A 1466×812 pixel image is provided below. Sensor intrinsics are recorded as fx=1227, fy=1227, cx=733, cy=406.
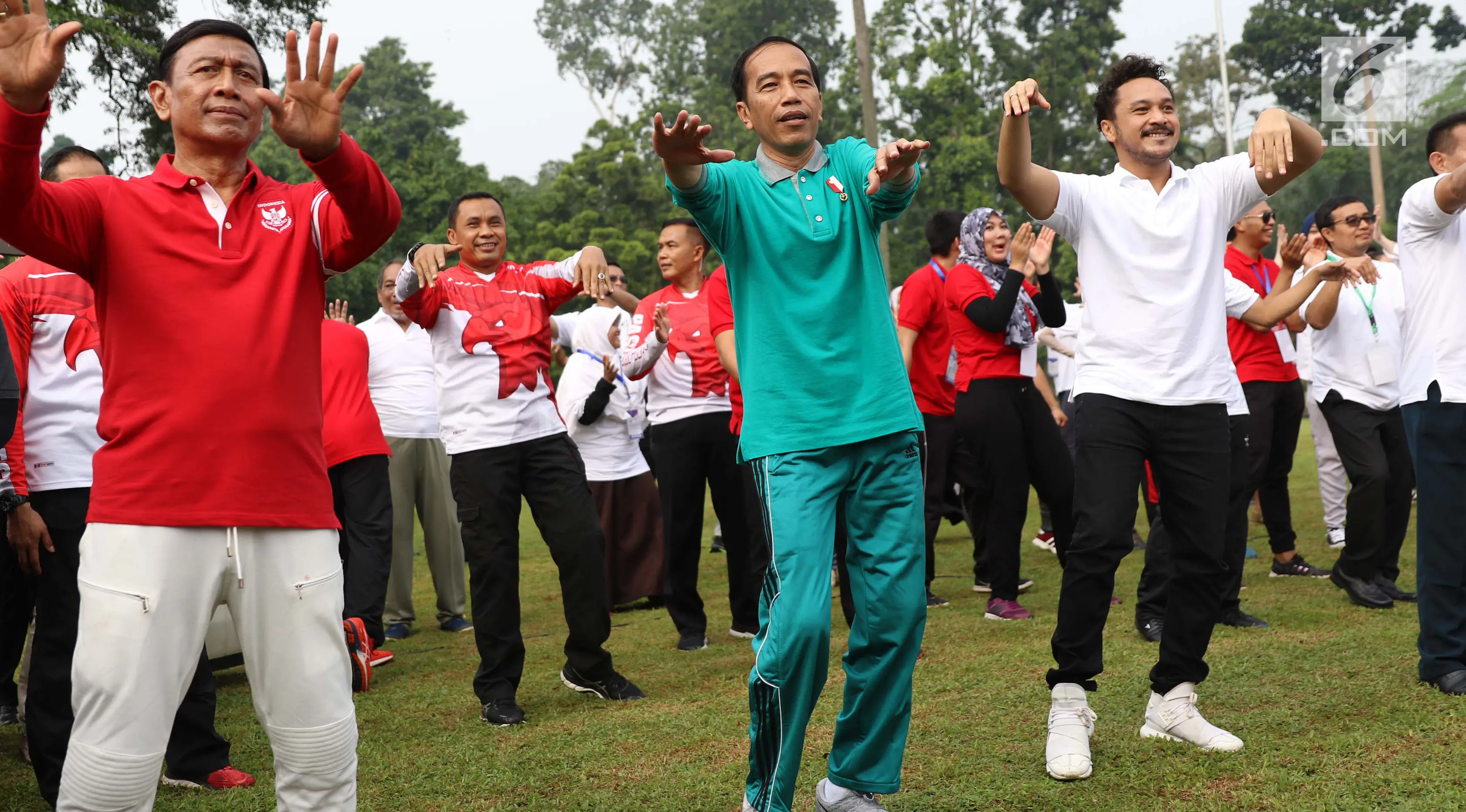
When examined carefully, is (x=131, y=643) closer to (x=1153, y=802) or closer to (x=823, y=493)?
(x=823, y=493)

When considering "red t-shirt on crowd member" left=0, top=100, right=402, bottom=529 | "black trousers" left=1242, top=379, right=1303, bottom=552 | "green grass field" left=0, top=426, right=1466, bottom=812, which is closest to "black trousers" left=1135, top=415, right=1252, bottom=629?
"green grass field" left=0, top=426, right=1466, bottom=812

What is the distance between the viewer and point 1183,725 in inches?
168

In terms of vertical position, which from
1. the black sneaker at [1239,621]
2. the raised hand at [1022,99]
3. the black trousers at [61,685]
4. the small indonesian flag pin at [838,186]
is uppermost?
the raised hand at [1022,99]

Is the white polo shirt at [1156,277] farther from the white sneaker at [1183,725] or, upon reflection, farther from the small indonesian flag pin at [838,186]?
the white sneaker at [1183,725]

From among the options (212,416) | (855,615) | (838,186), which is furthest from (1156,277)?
(212,416)

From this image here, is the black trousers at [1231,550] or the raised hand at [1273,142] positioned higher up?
the raised hand at [1273,142]

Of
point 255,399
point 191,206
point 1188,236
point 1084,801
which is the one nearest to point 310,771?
point 255,399

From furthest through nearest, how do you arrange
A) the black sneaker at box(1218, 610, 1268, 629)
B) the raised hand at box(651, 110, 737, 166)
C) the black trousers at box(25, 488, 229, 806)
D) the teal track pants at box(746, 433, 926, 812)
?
1. the black sneaker at box(1218, 610, 1268, 629)
2. the black trousers at box(25, 488, 229, 806)
3. the teal track pants at box(746, 433, 926, 812)
4. the raised hand at box(651, 110, 737, 166)

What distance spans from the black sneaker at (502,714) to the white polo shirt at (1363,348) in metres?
4.94

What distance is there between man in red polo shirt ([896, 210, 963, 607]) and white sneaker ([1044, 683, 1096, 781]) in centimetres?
336

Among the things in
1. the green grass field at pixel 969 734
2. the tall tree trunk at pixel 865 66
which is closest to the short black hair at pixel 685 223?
the green grass field at pixel 969 734

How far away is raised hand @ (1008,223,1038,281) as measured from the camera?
569 cm

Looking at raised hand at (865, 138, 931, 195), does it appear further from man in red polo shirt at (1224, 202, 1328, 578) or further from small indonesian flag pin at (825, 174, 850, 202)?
man in red polo shirt at (1224, 202, 1328, 578)

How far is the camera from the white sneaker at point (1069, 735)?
399 cm
